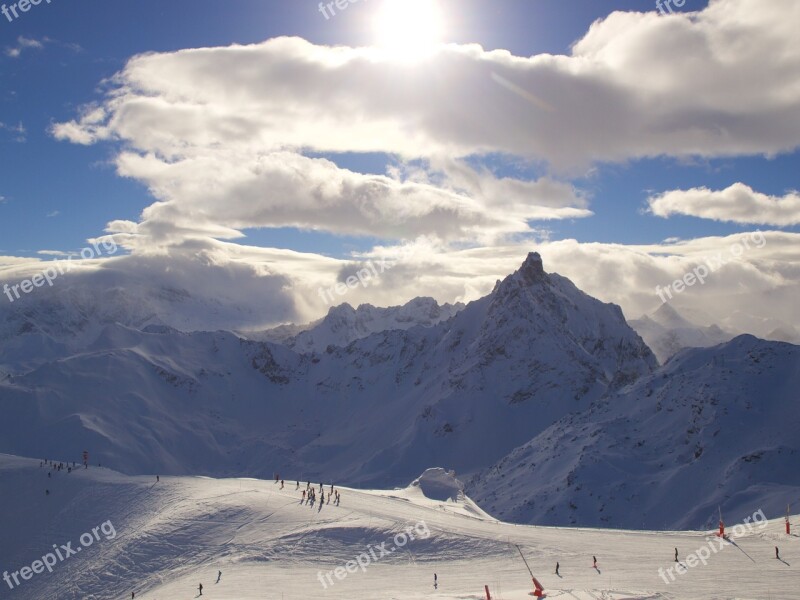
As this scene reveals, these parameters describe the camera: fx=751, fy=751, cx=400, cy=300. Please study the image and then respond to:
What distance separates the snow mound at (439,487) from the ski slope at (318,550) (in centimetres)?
786

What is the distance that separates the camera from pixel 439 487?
93.0m

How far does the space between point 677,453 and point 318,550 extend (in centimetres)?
6865

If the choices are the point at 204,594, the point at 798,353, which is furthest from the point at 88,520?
the point at 798,353

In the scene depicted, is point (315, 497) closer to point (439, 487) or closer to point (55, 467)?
point (439, 487)

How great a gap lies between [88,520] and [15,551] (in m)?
7.73

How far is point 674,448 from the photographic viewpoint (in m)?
107

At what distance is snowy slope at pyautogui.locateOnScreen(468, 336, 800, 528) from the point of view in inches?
3652

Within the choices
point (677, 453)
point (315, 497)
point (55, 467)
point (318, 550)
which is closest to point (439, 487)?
point (315, 497)

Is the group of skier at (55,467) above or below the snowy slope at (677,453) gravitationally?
above

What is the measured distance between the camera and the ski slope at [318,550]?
40656 millimetres

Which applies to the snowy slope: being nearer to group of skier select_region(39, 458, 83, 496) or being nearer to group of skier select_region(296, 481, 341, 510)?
group of skier select_region(296, 481, 341, 510)

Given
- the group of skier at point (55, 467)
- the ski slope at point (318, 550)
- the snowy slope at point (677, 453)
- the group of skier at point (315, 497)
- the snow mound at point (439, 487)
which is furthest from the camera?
the snowy slope at point (677, 453)

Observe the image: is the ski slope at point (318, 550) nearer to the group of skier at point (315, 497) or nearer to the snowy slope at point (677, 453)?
the group of skier at point (315, 497)

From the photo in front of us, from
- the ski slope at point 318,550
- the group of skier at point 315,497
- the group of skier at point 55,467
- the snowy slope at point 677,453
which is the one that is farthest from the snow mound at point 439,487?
the group of skier at point 55,467
